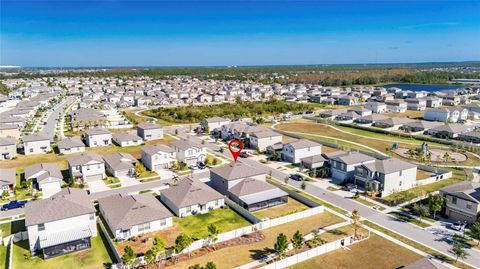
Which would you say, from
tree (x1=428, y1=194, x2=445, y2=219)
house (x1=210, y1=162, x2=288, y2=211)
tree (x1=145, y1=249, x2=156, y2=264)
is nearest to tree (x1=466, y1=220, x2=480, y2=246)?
tree (x1=428, y1=194, x2=445, y2=219)

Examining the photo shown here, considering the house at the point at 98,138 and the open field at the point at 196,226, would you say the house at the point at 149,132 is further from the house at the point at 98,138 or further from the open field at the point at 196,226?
the open field at the point at 196,226

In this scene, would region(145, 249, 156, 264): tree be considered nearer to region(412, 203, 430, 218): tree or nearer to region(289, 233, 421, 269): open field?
region(289, 233, 421, 269): open field

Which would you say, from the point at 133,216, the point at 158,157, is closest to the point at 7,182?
the point at 158,157

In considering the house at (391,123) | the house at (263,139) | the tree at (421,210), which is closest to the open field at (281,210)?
the tree at (421,210)

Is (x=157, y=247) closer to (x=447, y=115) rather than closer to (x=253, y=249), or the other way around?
(x=253, y=249)

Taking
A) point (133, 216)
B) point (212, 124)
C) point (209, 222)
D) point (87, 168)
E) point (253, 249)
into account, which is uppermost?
point (212, 124)
